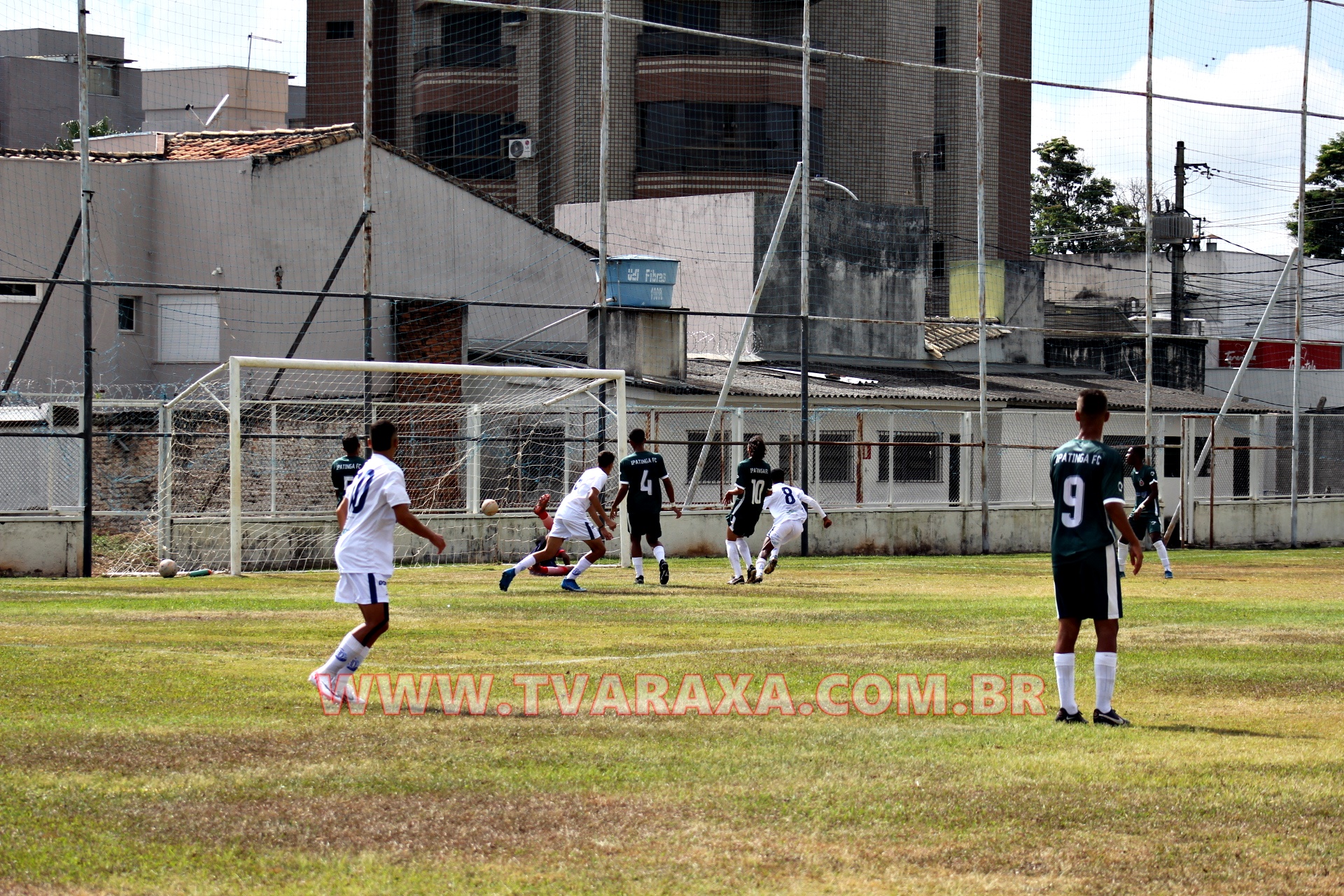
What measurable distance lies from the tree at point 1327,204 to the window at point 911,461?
29.4m

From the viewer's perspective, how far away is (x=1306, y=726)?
340 inches

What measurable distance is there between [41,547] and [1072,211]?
174ft

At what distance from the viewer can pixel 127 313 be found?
29.5 metres

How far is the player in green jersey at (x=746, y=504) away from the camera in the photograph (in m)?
19.5

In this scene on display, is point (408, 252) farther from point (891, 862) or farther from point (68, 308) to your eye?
point (891, 862)

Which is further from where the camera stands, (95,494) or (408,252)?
(408,252)

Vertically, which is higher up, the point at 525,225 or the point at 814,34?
the point at 814,34

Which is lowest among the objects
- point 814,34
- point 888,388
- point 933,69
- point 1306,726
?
point 1306,726

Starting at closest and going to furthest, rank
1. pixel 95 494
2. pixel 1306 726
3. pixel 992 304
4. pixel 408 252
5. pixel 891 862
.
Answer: pixel 891 862 < pixel 1306 726 < pixel 95 494 < pixel 408 252 < pixel 992 304

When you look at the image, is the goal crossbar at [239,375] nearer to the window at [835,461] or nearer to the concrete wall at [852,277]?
the window at [835,461]

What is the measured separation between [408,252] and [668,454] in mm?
7445

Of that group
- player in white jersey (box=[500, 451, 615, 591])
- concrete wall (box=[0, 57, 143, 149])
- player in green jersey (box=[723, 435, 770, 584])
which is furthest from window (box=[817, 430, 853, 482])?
concrete wall (box=[0, 57, 143, 149])

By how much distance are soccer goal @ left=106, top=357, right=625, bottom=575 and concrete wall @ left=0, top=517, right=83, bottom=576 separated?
85cm

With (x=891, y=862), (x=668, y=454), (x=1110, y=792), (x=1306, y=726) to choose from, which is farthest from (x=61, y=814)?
(x=668, y=454)
